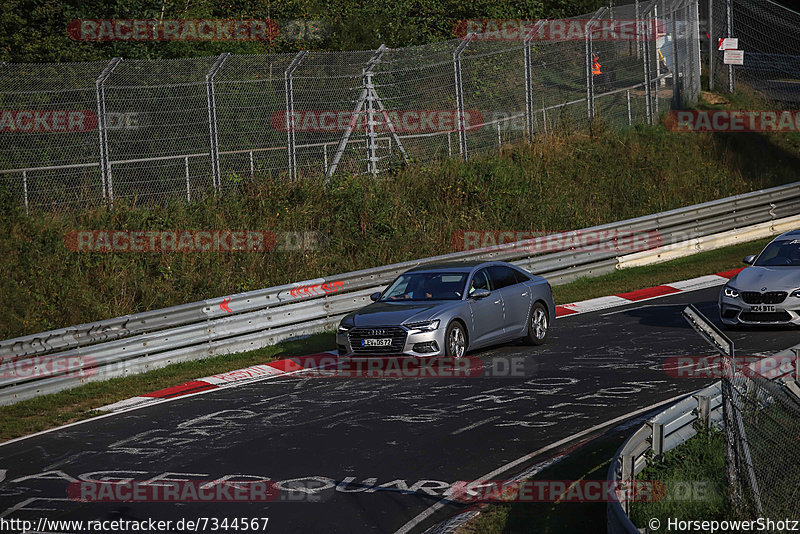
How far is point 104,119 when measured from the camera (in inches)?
769

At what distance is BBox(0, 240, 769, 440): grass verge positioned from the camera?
12.8m

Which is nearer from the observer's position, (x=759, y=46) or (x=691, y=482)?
(x=691, y=482)

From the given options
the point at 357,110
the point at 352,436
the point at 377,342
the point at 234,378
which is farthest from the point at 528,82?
the point at 352,436

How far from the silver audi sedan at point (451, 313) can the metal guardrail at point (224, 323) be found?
235 centimetres

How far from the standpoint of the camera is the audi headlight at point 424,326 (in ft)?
46.2

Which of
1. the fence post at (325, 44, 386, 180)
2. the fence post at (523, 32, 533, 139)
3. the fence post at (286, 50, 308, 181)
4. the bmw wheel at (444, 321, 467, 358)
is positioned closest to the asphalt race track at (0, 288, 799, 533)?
the bmw wheel at (444, 321, 467, 358)

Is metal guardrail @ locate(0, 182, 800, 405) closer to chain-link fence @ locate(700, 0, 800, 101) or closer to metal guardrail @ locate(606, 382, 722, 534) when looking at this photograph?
metal guardrail @ locate(606, 382, 722, 534)

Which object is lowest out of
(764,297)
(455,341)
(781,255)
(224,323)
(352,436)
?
(352,436)

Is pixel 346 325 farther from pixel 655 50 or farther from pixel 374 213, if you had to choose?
pixel 655 50

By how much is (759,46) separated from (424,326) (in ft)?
78.8

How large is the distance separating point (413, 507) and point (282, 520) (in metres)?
1.05

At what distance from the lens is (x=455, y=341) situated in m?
14.5

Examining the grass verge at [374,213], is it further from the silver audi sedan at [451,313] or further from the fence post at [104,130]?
the silver audi sedan at [451,313]

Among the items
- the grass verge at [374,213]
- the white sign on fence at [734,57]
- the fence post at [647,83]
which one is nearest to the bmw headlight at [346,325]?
the grass verge at [374,213]
